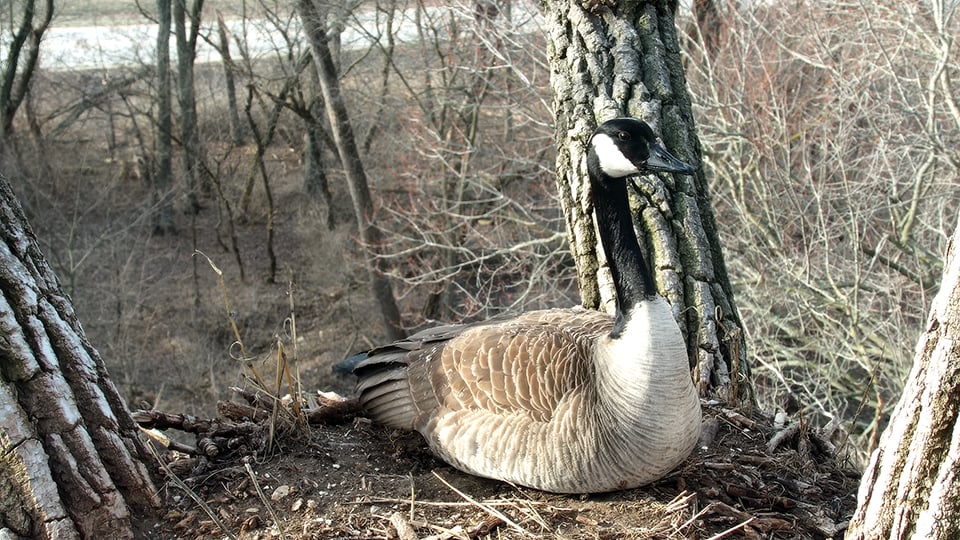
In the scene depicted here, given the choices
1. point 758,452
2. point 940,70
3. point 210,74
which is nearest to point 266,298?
point 210,74

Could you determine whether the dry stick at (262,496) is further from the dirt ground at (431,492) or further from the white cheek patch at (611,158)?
the white cheek patch at (611,158)

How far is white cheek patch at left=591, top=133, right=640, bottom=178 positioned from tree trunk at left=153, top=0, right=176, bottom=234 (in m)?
15.6

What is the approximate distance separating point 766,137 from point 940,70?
1853 mm

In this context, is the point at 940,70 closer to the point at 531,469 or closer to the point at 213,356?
the point at 531,469

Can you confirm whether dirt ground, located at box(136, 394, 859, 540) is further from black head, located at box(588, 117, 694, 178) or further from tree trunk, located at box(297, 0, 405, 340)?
tree trunk, located at box(297, 0, 405, 340)

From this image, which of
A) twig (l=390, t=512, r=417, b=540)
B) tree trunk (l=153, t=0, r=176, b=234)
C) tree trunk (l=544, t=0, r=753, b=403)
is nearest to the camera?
twig (l=390, t=512, r=417, b=540)

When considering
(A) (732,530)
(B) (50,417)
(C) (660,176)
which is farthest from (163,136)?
(A) (732,530)

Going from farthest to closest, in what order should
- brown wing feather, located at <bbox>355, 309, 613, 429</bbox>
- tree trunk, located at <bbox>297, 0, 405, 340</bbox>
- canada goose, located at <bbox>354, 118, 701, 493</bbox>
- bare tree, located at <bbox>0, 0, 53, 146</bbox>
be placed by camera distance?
1. bare tree, located at <bbox>0, 0, 53, 146</bbox>
2. tree trunk, located at <bbox>297, 0, 405, 340</bbox>
3. brown wing feather, located at <bbox>355, 309, 613, 429</bbox>
4. canada goose, located at <bbox>354, 118, 701, 493</bbox>

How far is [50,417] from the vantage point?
2.74 meters

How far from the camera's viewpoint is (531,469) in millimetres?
3254

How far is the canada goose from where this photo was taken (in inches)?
123

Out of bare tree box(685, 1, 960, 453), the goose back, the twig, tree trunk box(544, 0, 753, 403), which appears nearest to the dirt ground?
the twig

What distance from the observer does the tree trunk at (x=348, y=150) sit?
13273mm

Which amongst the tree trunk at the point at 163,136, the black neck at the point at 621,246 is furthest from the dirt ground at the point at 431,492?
the tree trunk at the point at 163,136
